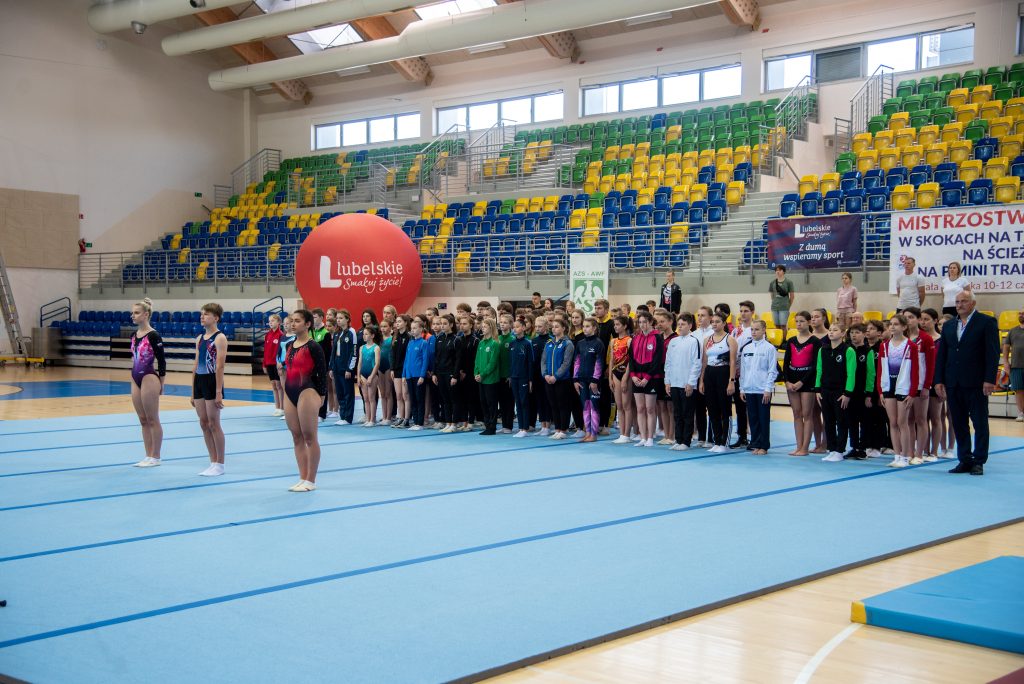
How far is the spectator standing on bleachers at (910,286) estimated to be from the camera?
49.6 feet

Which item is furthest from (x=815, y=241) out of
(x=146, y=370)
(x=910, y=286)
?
(x=146, y=370)

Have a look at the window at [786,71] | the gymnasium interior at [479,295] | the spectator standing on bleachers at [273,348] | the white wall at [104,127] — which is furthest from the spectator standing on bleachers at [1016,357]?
the white wall at [104,127]

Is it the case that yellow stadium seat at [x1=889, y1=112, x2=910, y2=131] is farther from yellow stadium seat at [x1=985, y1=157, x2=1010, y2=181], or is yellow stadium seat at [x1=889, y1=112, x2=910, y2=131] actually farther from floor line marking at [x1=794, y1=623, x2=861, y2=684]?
floor line marking at [x1=794, y1=623, x2=861, y2=684]

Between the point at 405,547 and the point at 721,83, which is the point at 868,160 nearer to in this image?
the point at 721,83

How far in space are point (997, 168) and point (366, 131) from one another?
21.3 metres

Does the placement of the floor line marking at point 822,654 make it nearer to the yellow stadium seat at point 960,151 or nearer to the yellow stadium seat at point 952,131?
the yellow stadium seat at point 960,151

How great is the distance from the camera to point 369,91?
106ft

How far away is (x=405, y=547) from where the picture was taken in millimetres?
6371

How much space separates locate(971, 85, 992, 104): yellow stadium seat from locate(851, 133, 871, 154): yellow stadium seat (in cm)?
220

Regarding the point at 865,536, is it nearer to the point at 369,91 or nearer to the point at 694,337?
the point at 694,337

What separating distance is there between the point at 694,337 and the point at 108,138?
25153 mm

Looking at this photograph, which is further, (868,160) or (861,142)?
(861,142)

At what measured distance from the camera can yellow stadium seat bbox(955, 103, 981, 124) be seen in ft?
64.3

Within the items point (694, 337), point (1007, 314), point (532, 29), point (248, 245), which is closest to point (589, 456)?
point (694, 337)
